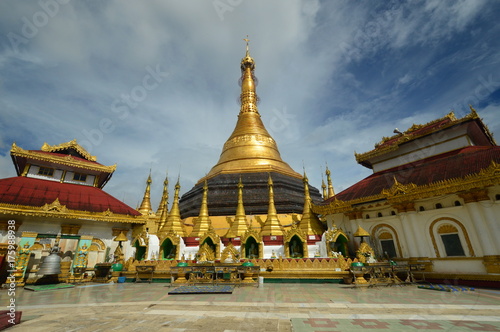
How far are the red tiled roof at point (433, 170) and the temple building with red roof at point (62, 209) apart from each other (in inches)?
698

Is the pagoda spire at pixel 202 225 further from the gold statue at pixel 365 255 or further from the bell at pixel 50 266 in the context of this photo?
the gold statue at pixel 365 255

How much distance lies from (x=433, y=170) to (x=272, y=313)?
13405 mm

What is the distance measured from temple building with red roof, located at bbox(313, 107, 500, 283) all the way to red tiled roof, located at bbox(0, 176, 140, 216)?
17.2 meters

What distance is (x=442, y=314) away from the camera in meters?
6.07

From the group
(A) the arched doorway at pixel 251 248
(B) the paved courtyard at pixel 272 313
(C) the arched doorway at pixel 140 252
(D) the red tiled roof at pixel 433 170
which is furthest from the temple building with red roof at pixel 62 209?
(D) the red tiled roof at pixel 433 170

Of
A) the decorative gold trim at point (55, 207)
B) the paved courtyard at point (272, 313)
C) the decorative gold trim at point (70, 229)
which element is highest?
the decorative gold trim at point (55, 207)

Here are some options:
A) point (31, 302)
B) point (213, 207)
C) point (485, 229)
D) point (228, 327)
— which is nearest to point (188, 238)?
point (213, 207)

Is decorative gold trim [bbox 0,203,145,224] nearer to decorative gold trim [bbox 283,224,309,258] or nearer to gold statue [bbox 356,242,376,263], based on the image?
decorative gold trim [bbox 283,224,309,258]

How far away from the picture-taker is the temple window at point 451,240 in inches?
476

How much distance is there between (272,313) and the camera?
630 cm

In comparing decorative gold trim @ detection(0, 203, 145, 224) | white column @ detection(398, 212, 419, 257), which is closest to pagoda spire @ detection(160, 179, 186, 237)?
decorative gold trim @ detection(0, 203, 145, 224)

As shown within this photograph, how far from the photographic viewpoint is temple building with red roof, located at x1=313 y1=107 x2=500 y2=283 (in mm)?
11263

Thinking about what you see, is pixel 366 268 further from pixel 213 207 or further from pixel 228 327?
pixel 213 207

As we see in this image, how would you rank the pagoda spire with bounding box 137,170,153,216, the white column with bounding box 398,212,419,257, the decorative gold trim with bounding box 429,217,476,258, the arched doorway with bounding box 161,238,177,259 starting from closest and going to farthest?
the decorative gold trim with bounding box 429,217,476,258 → the white column with bounding box 398,212,419,257 → the arched doorway with bounding box 161,238,177,259 → the pagoda spire with bounding box 137,170,153,216
